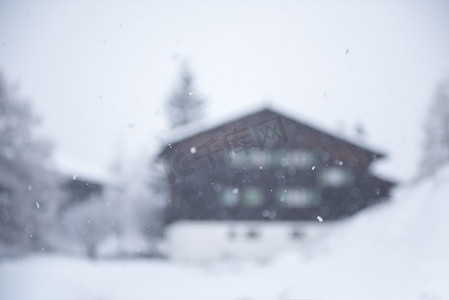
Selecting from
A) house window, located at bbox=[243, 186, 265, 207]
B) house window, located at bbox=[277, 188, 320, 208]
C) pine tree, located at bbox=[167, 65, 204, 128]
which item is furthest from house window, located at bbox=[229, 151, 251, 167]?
pine tree, located at bbox=[167, 65, 204, 128]

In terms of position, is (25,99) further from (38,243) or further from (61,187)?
(38,243)

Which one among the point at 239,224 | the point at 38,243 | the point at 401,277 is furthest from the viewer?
the point at 239,224

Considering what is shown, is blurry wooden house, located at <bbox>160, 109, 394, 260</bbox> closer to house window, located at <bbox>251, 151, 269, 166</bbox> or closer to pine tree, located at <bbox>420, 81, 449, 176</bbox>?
house window, located at <bbox>251, 151, 269, 166</bbox>

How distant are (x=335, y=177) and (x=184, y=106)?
48.2ft

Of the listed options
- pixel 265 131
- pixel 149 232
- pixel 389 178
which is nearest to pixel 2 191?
pixel 149 232

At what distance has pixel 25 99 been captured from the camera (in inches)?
537

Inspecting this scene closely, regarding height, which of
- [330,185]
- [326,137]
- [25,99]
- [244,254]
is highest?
[25,99]

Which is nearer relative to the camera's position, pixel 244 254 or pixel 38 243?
pixel 38 243

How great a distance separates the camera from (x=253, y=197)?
16.5m

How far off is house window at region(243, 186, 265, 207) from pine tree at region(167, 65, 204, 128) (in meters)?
11.5

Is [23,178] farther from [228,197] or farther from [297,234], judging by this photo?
[297,234]

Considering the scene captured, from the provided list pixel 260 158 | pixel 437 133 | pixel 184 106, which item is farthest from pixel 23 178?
pixel 437 133

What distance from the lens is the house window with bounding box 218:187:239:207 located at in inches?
643

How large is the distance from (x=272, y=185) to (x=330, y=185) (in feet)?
9.56
